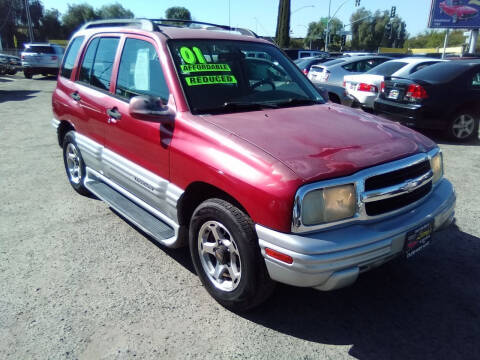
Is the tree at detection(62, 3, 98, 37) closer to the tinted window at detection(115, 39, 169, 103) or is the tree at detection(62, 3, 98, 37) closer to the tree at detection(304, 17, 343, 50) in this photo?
the tree at detection(304, 17, 343, 50)

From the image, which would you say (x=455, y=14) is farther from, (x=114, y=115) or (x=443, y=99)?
(x=114, y=115)

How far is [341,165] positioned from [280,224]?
20.9 inches

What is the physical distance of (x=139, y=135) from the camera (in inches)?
132

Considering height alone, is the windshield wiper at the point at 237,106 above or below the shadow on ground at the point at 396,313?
above

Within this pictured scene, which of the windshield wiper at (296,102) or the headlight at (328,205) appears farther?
the windshield wiper at (296,102)

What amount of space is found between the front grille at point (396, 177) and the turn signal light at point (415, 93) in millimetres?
5179

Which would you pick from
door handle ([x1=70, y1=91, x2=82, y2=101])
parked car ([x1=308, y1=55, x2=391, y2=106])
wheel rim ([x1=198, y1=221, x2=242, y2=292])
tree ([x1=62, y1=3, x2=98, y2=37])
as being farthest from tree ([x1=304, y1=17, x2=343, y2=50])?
wheel rim ([x1=198, y1=221, x2=242, y2=292])

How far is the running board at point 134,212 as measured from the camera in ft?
10.4

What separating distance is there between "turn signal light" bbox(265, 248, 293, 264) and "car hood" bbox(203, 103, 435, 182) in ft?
1.50

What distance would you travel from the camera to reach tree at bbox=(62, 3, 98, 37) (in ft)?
232

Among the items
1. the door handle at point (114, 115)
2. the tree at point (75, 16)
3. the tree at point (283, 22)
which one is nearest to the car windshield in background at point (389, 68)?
the door handle at point (114, 115)

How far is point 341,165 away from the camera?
2414 mm

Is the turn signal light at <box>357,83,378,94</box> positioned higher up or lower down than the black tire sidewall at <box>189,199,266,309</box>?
higher up

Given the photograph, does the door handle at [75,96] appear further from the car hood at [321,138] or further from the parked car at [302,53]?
the parked car at [302,53]
